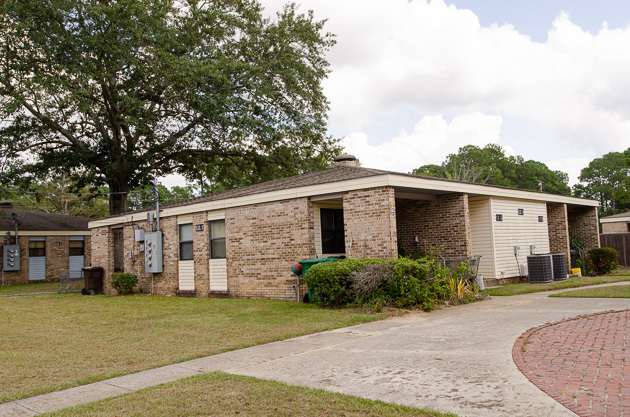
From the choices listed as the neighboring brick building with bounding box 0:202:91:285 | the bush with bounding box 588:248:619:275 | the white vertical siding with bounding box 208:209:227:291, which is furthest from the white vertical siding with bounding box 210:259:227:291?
the neighboring brick building with bounding box 0:202:91:285

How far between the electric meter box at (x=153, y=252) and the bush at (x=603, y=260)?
1568 centimetres

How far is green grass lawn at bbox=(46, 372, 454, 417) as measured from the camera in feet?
14.9

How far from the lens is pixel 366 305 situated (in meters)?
10.9

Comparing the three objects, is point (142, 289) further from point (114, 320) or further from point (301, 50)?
point (301, 50)

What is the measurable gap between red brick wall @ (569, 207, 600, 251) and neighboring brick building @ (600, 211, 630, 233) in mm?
13094

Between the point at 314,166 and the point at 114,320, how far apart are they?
691 inches

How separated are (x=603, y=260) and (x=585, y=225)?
3187 millimetres

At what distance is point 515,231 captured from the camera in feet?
54.6

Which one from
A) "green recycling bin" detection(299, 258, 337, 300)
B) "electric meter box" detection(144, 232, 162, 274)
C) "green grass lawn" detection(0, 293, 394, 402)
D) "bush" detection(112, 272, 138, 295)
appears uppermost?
"electric meter box" detection(144, 232, 162, 274)

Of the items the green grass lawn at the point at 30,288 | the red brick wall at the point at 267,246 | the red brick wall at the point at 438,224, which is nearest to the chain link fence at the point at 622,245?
the red brick wall at the point at 438,224

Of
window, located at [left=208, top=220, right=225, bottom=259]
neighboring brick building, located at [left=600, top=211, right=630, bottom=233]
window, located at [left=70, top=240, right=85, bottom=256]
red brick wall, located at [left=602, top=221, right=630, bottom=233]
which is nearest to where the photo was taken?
window, located at [left=208, top=220, right=225, bottom=259]

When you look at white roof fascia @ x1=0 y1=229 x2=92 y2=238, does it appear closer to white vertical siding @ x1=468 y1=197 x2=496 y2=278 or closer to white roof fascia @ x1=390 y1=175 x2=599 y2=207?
white vertical siding @ x1=468 y1=197 x2=496 y2=278

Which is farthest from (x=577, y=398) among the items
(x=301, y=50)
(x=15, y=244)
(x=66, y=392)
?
(x=15, y=244)

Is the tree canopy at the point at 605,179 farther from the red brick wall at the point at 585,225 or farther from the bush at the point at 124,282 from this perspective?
the bush at the point at 124,282
